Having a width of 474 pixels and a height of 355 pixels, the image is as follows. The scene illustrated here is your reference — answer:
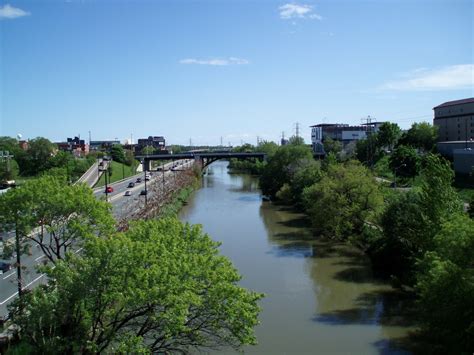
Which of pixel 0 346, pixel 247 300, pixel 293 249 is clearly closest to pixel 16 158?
pixel 293 249

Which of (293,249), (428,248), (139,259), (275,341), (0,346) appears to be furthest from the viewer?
(293,249)

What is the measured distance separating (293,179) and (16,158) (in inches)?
1740

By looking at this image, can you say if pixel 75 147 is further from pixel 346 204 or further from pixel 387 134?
pixel 346 204

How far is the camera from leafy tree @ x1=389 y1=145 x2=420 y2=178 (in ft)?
180

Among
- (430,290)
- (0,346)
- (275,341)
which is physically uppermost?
(430,290)

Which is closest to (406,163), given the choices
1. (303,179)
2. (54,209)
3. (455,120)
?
(303,179)

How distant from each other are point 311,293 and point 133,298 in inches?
551

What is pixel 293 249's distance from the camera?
32531mm

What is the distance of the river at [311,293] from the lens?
17.8 metres

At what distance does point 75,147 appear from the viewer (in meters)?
121

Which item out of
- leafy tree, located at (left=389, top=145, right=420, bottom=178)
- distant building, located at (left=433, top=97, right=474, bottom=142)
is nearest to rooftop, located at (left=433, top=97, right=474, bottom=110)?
distant building, located at (left=433, top=97, right=474, bottom=142)

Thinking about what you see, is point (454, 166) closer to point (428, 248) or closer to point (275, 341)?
point (428, 248)

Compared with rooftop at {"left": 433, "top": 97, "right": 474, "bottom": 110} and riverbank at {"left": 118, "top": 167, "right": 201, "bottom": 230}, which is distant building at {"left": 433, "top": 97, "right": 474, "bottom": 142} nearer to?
rooftop at {"left": 433, "top": 97, "right": 474, "bottom": 110}

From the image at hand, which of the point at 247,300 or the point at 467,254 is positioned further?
the point at 467,254
